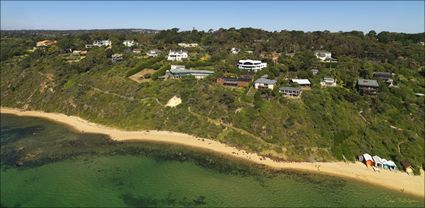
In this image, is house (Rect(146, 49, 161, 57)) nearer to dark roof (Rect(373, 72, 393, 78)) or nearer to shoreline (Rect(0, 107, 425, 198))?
shoreline (Rect(0, 107, 425, 198))

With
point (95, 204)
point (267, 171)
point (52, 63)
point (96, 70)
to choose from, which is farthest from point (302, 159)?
point (52, 63)

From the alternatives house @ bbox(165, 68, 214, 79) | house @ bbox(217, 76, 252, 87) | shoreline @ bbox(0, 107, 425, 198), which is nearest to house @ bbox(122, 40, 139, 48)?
house @ bbox(165, 68, 214, 79)

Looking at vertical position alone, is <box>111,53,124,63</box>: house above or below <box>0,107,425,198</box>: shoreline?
above

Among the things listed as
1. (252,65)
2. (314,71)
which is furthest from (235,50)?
(314,71)

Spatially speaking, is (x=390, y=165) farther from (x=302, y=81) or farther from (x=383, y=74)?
(x=383, y=74)

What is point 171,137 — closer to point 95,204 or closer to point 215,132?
point 215,132

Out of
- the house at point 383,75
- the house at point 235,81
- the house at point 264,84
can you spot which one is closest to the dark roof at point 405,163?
the house at point 264,84

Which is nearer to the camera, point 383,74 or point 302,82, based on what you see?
point 302,82
